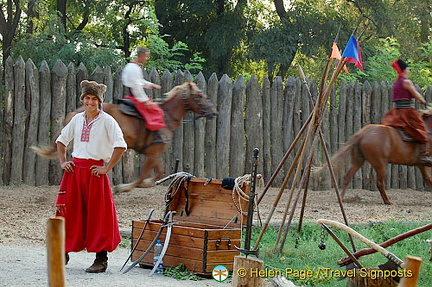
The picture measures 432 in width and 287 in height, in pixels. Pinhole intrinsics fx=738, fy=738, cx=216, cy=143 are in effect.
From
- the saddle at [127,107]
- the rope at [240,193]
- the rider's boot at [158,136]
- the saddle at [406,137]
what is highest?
the saddle at [127,107]

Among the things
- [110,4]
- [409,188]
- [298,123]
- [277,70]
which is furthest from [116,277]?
[277,70]

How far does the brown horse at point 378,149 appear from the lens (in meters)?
11.4

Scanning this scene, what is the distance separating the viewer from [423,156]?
11.7 meters

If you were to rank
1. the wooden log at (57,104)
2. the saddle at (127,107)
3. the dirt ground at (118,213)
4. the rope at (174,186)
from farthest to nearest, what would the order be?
the wooden log at (57,104) → the saddle at (127,107) → the rope at (174,186) → the dirt ground at (118,213)

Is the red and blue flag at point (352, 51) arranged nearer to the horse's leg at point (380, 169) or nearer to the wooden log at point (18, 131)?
the horse's leg at point (380, 169)

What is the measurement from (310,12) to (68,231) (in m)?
14.9

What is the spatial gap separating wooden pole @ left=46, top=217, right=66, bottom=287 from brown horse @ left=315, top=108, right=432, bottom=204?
31.6 ft

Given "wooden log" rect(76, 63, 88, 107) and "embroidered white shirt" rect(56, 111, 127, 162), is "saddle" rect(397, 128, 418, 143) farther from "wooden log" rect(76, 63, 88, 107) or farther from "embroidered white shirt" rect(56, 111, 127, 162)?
"embroidered white shirt" rect(56, 111, 127, 162)

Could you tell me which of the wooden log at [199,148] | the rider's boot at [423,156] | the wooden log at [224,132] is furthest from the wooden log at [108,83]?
the rider's boot at [423,156]

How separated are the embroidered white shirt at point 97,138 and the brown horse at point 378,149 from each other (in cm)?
586

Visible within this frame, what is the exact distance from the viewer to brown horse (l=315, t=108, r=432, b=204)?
11.4 m

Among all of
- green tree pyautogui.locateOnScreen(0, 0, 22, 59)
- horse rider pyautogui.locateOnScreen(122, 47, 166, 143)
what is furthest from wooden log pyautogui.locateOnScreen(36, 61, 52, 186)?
green tree pyautogui.locateOnScreen(0, 0, 22, 59)

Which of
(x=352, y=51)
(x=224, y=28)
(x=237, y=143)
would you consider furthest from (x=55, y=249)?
(x=224, y=28)

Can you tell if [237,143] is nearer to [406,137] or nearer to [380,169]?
[380,169]
